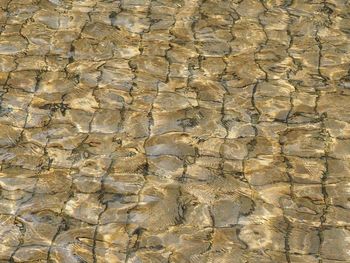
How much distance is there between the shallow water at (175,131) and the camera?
4656 mm

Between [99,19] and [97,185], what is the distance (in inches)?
97.1

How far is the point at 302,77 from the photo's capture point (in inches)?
244

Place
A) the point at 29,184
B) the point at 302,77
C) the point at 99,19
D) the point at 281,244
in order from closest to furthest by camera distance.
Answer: the point at 281,244 → the point at 29,184 → the point at 302,77 → the point at 99,19

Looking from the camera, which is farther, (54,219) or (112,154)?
(112,154)

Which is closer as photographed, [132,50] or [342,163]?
[342,163]

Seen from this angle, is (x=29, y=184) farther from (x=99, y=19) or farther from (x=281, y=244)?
(x=99, y=19)

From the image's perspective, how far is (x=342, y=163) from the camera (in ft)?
17.4

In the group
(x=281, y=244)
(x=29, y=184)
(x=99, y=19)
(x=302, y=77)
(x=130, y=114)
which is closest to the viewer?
(x=281, y=244)

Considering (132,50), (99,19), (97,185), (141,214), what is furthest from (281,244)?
(99,19)

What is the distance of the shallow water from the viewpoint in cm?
466

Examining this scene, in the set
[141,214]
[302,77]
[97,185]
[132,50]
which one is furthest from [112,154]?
[302,77]

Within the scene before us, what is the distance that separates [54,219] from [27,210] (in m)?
A: 0.22

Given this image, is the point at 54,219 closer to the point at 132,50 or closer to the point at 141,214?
the point at 141,214

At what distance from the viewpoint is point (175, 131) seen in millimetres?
5547
